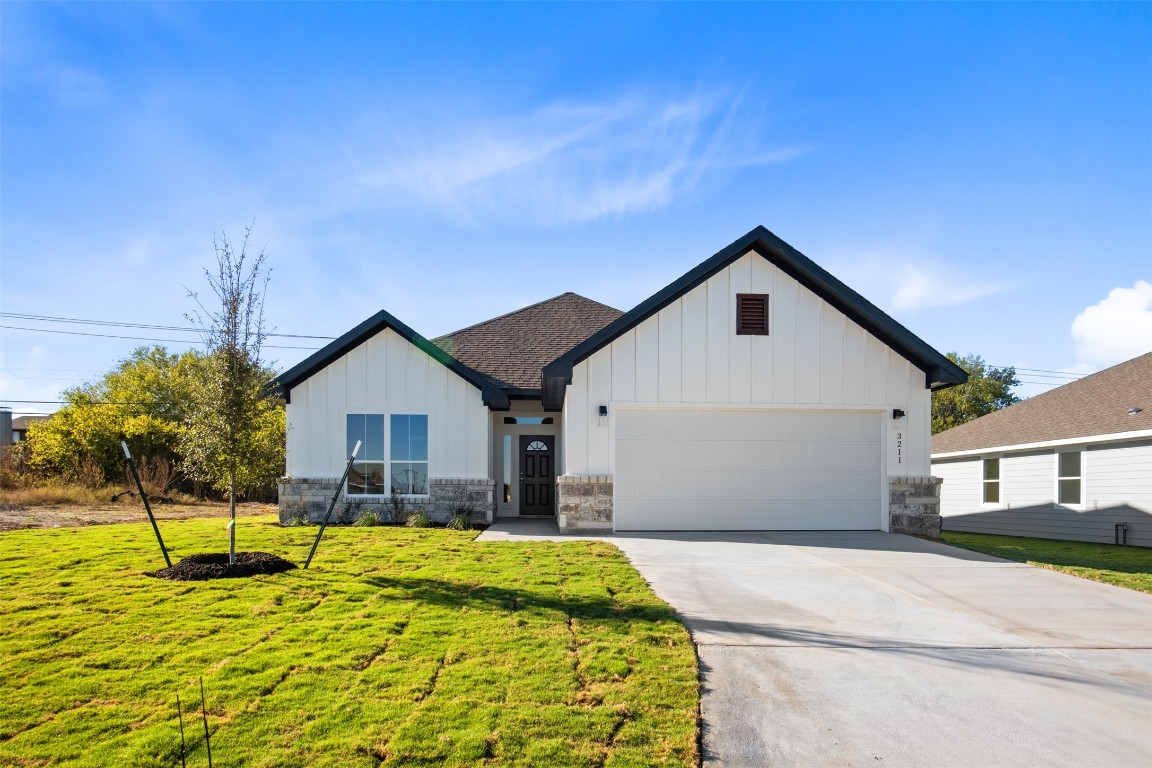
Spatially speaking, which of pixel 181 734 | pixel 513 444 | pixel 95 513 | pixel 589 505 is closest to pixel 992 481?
pixel 589 505

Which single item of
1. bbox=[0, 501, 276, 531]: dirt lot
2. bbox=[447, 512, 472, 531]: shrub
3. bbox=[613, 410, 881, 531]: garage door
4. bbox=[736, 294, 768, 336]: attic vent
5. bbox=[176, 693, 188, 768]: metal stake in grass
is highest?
bbox=[736, 294, 768, 336]: attic vent

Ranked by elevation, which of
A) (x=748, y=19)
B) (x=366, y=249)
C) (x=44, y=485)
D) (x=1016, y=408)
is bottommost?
(x=44, y=485)

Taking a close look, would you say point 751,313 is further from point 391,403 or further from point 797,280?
point 391,403

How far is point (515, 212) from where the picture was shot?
17594mm

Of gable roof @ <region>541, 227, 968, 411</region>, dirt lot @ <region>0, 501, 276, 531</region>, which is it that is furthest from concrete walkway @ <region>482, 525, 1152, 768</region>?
dirt lot @ <region>0, 501, 276, 531</region>

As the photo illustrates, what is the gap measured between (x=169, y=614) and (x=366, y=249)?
530 inches

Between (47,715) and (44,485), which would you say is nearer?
(47,715)

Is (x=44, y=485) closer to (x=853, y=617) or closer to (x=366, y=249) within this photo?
(x=366, y=249)

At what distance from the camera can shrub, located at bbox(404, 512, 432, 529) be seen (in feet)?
47.0

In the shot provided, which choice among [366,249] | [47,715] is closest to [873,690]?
[47,715]

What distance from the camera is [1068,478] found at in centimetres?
1731

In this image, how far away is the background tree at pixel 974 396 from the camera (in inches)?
1849

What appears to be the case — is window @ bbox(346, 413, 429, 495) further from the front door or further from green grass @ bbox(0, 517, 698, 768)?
green grass @ bbox(0, 517, 698, 768)

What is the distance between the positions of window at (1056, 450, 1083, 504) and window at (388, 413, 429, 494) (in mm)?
15494
